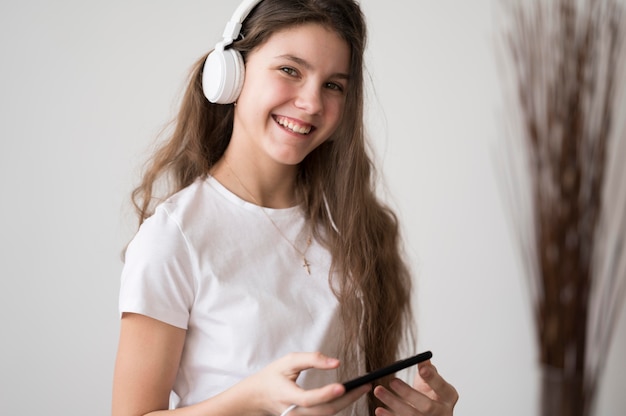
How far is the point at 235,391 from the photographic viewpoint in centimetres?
115

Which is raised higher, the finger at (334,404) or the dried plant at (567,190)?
the dried plant at (567,190)

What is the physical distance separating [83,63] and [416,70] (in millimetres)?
959

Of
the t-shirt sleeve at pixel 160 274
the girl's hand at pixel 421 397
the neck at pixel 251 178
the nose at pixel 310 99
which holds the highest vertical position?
the nose at pixel 310 99

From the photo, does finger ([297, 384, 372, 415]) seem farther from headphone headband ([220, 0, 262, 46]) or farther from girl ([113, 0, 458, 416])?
headphone headband ([220, 0, 262, 46])

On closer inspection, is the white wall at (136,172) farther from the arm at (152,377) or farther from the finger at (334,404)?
the finger at (334,404)

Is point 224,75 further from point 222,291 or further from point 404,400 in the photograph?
point 404,400

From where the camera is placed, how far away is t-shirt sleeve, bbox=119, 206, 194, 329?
122 cm

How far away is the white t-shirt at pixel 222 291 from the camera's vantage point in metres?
1.26

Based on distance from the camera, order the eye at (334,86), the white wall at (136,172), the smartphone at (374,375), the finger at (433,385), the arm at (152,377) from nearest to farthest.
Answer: the smartphone at (374,375)
the arm at (152,377)
the finger at (433,385)
the eye at (334,86)
the white wall at (136,172)

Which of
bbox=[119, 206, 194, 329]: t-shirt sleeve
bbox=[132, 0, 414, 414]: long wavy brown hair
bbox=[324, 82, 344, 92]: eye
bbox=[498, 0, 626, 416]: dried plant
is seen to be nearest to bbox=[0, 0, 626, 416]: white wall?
bbox=[132, 0, 414, 414]: long wavy brown hair

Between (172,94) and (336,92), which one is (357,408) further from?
(172,94)

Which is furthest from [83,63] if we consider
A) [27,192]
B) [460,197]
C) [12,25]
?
[460,197]

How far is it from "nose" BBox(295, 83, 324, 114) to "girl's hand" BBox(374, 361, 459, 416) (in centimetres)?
51

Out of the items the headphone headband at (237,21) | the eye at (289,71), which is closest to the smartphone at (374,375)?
the eye at (289,71)
